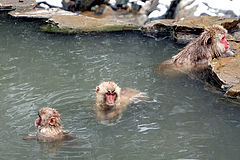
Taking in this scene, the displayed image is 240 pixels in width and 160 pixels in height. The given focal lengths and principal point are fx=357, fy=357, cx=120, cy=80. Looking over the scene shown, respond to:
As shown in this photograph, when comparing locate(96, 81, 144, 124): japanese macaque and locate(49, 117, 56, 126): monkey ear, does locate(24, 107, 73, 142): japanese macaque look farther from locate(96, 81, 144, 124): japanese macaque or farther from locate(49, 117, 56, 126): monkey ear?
locate(96, 81, 144, 124): japanese macaque

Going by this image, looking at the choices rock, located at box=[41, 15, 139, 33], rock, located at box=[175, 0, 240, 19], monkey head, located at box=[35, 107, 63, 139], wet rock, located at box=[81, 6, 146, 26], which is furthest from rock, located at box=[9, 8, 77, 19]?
monkey head, located at box=[35, 107, 63, 139]

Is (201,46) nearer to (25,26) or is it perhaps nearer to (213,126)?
(213,126)

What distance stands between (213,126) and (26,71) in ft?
14.4

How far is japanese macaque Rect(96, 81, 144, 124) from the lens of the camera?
5.98 m

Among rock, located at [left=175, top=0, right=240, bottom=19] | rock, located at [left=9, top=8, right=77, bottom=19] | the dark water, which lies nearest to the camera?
the dark water

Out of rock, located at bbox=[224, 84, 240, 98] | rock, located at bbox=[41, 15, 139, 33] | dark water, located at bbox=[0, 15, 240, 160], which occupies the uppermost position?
rock, located at bbox=[41, 15, 139, 33]

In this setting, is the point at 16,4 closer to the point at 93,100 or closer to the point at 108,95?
the point at 93,100

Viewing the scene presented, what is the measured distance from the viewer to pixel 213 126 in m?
5.57

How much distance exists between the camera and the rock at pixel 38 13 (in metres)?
12.3

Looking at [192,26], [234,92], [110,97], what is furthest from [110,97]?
[192,26]

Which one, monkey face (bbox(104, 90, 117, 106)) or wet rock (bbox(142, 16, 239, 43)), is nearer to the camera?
monkey face (bbox(104, 90, 117, 106))

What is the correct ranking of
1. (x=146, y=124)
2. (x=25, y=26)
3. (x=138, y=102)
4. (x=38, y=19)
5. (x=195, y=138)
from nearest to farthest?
(x=195, y=138) < (x=146, y=124) < (x=138, y=102) < (x=25, y=26) < (x=38, y=19)

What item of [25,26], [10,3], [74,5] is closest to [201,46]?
[25,26]

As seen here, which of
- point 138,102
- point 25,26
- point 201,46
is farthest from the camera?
point 25,26
